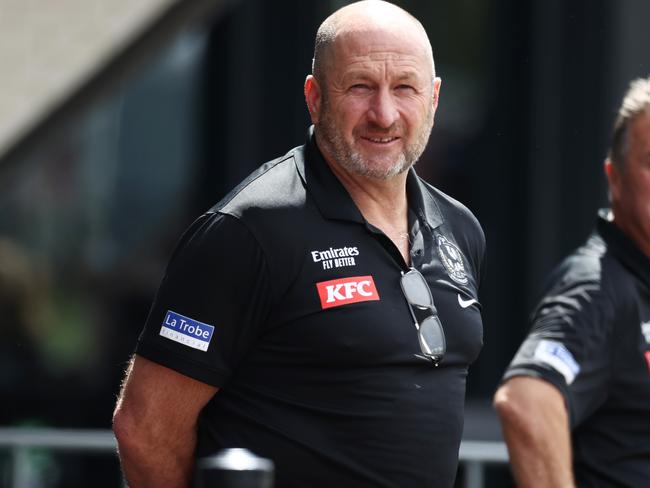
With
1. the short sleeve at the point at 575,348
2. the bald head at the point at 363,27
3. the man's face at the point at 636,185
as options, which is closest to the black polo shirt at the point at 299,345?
the bald head at the point at 363,27

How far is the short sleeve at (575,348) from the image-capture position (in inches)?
161

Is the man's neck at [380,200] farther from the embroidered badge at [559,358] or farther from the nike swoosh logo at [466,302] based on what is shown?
the embroidered badge at [559,358]

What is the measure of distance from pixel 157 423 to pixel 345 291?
551 millimetres

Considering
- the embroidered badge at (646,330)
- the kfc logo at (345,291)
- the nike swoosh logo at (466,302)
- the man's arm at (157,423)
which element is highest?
the kfc logo at (345,291)

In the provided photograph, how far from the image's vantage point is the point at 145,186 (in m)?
8.31

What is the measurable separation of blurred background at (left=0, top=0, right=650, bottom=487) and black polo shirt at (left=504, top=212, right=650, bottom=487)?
3.66 metres

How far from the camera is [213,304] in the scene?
3400 millimetres

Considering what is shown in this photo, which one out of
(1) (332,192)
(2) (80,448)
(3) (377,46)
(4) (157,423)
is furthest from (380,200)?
(2) (80,448)

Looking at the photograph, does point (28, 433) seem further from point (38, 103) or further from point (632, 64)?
point (632, 64)

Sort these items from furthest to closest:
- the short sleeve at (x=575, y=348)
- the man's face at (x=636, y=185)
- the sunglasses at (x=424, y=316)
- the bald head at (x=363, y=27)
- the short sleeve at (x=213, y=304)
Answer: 1. the man's face at (x=636, y=185)
2. the short sleeve at (x=575, y=348)
3. the bald head at (x=363, y=27)
4. the sunglasses at (x=424, y=316)
5. the short sleeve at (x=213, y=304)

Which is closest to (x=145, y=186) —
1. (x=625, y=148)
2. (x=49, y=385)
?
(x=49, y=385)

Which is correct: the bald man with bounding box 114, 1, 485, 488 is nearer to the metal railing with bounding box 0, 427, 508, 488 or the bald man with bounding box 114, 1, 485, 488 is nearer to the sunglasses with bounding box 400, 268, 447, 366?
the sunglasses with bounding box 400, 268, 447, 366

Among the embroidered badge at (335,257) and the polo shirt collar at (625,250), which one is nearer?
the embroidered badge at (335,257)

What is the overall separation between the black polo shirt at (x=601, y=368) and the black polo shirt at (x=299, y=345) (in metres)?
0.70
